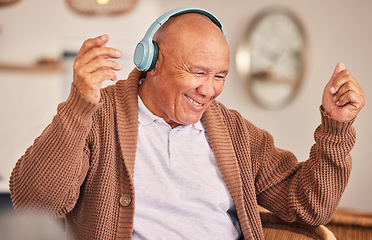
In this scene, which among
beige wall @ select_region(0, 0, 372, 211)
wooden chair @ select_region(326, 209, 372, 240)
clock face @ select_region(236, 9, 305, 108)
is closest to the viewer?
wooden chair @ select_region(326, 209, 372, 240)

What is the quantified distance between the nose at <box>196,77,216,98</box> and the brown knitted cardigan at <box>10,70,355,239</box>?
152 millimetres

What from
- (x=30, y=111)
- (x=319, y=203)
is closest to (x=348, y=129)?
(x=319, y=203)

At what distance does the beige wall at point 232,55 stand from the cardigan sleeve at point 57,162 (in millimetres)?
2801

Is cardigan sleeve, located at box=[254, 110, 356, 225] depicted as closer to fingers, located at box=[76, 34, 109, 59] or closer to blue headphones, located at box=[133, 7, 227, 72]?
blue headphones, located at box=[133, 7, 227, 72]

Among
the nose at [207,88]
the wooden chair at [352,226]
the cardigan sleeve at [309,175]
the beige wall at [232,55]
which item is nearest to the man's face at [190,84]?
the nose at [207,88]

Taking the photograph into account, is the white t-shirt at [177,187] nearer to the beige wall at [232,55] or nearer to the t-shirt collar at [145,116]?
the t-shirt collar at [145,116]

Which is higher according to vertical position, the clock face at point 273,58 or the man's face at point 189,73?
the clock face at point 273,58

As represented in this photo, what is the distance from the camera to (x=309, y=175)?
1530mm

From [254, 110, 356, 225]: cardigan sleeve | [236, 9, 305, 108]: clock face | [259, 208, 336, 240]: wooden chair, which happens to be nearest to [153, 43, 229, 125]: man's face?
[254, 110, 356, 225]: cardigan sleeve

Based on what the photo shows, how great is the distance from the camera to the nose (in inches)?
57.3

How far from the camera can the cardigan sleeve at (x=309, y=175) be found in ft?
4.77

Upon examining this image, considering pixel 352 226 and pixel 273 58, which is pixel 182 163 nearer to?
pixel 352 226

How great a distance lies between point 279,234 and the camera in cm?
161

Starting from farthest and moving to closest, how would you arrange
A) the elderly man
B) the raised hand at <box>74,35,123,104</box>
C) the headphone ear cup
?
the headphone ear cup → the elderly man → the raised hand at <box>74,35,123,104</box>
